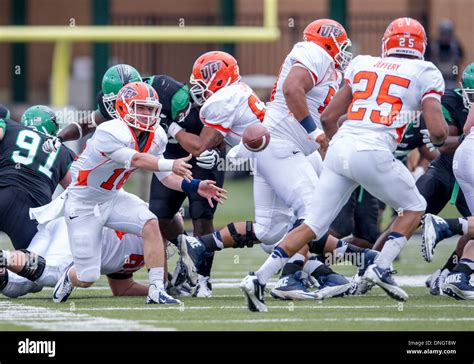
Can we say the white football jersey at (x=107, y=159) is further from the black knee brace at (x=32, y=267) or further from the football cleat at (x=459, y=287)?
the football cleat at (x=459, y=287)

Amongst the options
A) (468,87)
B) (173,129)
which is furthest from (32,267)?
(468,87)

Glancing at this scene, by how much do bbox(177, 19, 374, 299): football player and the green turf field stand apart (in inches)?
14.7

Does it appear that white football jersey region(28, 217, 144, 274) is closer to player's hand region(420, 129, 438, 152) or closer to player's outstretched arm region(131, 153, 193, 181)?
player's outstretched arm region(131, 153, 193, 181)

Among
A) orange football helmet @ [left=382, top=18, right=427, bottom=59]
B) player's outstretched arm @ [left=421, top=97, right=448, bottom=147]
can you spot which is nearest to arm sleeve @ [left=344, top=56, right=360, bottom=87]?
orange football helmet @ [left=382, top=18, right=427, bottom=59]

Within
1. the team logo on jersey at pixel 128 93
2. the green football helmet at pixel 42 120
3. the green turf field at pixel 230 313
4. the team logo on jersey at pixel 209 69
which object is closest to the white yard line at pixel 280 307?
the green turf field at pixel 230 313

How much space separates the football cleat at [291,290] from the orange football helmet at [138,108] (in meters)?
1.27

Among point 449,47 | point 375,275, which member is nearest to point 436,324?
point 375,275

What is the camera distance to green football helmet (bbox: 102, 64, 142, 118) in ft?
27.2

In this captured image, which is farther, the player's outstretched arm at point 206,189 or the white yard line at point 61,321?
the player's outstretched arm at point 206,189

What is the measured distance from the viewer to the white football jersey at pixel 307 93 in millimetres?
7648

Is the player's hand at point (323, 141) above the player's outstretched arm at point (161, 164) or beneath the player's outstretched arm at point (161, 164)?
above

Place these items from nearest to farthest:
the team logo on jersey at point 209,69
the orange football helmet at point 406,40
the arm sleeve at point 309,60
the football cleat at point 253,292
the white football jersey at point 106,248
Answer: the football cleat at point 253,292 < the orange football helmet at point 406,40 < the arm sleeve at point 309,60 < the white football jersey at point 106,248 < the team logo on jersey at point 209,69

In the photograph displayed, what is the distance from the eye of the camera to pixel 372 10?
22.9 meters

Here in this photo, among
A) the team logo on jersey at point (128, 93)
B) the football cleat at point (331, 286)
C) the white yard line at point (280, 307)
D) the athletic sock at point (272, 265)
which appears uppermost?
the team logo on jersey at point (128, 93)
